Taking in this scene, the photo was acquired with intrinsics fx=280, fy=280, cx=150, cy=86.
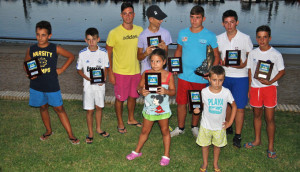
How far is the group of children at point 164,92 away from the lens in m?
4.04

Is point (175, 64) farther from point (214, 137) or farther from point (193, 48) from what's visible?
point (214, 137)

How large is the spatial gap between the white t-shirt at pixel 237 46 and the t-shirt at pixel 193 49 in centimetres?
17

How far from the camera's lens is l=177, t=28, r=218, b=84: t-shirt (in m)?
4.80

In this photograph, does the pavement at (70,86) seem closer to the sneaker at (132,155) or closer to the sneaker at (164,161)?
the sneaker at (132,155)

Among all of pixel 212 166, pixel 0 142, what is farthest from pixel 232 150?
pixel 0 142

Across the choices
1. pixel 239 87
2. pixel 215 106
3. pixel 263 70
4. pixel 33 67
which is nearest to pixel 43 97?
pixel 33 67

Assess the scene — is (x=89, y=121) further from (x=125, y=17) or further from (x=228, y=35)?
(x=228, y=35)

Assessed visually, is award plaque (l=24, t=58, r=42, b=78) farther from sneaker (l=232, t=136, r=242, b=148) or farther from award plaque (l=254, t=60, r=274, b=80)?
sneaker (l=232, t=136, r=242, b=148)

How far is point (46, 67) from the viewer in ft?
15.1

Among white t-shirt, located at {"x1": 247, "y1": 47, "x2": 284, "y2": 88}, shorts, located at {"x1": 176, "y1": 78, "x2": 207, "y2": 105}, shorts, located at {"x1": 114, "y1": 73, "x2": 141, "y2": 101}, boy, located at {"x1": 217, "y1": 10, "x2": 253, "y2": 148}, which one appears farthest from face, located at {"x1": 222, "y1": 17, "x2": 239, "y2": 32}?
shorts, located at {"x1": 114, "y1": 73, "x2": 141, "y2": 101}

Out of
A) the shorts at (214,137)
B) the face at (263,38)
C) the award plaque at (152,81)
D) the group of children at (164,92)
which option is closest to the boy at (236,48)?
the group of children at (164,92)

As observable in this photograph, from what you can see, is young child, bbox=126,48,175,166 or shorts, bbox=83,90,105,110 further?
shorts, bbox=83,90,105,110

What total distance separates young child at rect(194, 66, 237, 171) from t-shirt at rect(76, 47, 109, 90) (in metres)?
1.84

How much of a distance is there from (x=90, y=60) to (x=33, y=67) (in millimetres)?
919
